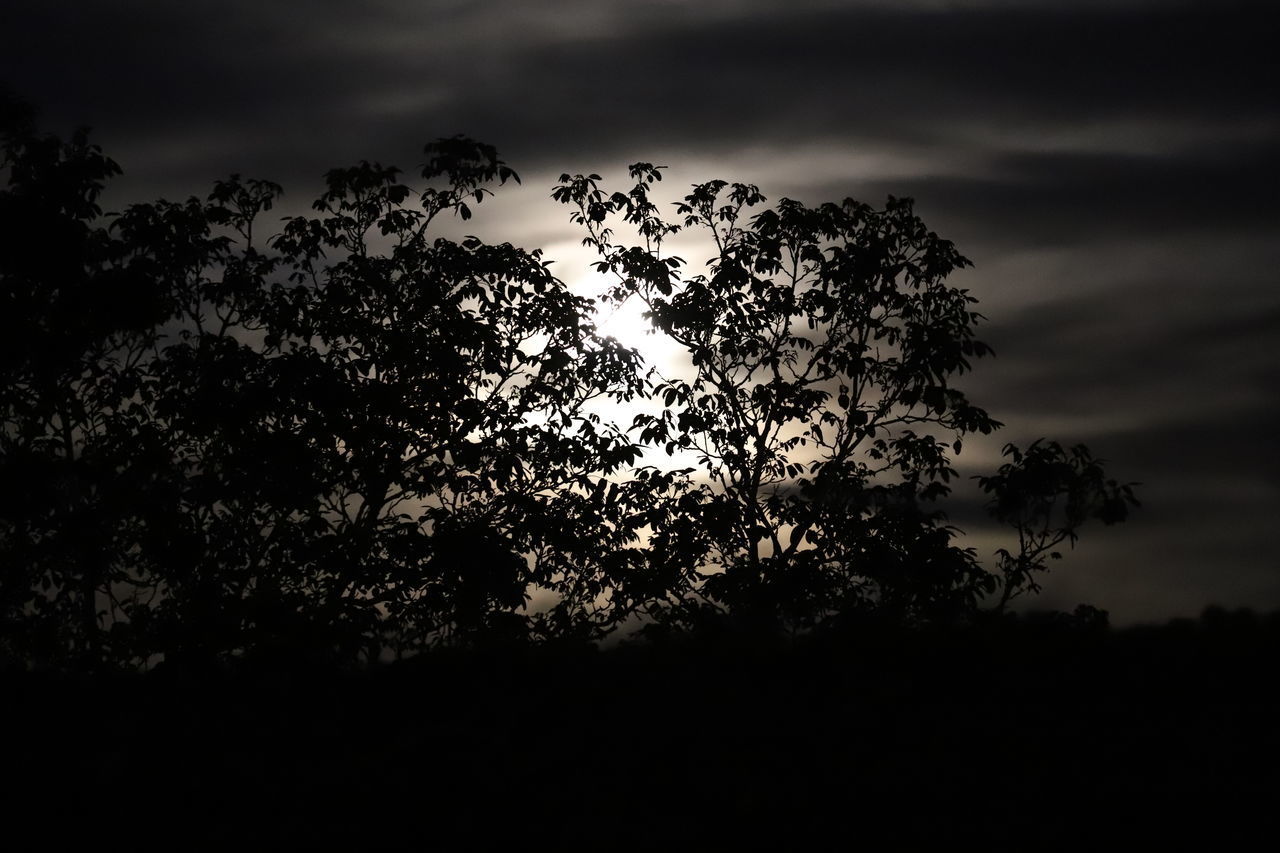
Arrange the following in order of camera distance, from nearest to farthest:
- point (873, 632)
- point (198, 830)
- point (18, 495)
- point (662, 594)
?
point (198, 830)
point (873, 632)
point (18, 495)
point (662, 594)

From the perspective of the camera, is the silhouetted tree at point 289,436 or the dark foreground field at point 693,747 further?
the silhouetted tree at point 289,436

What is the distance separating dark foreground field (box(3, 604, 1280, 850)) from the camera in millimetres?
5945

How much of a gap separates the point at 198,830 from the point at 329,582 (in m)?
9.43

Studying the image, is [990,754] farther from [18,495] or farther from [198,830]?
[18,495]

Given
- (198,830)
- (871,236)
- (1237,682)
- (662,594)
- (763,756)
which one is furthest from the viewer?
(871,236)

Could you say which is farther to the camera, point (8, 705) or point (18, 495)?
point (18, 495)

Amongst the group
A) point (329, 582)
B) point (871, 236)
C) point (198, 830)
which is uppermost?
point (871, 236)

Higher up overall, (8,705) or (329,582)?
(329,582)

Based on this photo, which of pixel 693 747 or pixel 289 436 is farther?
pixel 289 436

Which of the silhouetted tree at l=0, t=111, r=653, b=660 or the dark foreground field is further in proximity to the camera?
the silhouetted tree at l=0, t=111, r=653, b=660

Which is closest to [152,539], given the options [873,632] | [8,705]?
[8,705]

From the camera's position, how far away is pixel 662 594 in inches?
635

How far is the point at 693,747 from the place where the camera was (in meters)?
7.03

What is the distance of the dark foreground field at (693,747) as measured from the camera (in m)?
5.95
